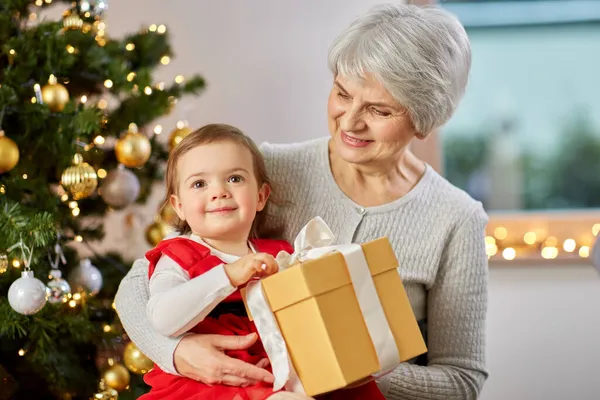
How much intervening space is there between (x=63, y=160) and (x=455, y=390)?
121cm

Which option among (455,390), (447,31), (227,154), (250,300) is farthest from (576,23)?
(250,300)

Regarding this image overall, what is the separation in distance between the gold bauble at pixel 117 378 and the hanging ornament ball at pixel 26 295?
0.46m

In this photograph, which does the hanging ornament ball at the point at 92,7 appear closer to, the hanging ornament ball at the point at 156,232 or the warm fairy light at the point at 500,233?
the hanging ornament ball at the point at 156,232

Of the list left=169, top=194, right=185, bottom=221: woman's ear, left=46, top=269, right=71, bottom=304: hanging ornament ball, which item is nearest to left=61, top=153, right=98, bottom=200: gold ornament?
left=46, top=269, right=71, bottom=304: hanging ornament ball

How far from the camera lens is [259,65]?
3.10 metres

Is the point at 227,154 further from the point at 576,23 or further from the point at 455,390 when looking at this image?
the point at 576,23

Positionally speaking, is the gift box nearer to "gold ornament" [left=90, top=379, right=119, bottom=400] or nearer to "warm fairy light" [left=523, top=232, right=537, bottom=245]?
"gold ornament" [left=90, top=379, right=119, bottom=400]

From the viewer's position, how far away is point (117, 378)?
2410 millimetres

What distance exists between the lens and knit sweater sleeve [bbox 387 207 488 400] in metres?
1.89

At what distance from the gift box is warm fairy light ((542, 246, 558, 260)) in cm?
179

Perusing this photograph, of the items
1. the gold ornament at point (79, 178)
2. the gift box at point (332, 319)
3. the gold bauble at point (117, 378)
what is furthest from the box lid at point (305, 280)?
the gold bauble at point (117, 378)

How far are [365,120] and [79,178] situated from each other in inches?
35.1

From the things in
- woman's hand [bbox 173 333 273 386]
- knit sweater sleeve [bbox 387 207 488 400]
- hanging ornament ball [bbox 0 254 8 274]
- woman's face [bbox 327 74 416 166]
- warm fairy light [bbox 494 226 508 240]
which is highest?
woman's face [bbox 327 74 416 166]

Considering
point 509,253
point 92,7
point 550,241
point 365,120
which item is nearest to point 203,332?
point 365,120
